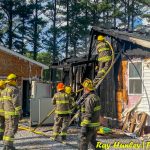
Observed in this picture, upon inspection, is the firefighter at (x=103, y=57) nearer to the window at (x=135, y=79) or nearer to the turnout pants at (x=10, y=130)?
the window at (x=135, y=79)

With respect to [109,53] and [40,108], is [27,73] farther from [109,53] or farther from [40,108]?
[109,53]

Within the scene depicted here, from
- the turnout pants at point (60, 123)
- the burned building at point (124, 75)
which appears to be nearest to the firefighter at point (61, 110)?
the turnout pants at point (60, 123)

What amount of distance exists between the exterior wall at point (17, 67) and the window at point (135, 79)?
8.47m

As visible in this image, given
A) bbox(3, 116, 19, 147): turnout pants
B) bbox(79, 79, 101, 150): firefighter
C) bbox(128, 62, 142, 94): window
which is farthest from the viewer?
bbox(128, 62, 142, 94): window

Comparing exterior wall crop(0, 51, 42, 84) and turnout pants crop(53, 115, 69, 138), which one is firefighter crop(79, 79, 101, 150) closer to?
turnout pants crop(53, 115, 69, 138)

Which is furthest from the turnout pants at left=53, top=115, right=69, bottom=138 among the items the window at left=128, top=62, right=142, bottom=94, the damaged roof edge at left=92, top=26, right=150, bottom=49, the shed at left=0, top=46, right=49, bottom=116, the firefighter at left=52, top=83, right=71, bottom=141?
the shed at left=0, top=46, right=49, bottom=116

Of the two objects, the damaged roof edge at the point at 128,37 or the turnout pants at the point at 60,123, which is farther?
the damaged roof edge at the point at 128,37

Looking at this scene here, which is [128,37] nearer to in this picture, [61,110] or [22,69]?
[61,110]

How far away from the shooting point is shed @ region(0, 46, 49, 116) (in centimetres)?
1989

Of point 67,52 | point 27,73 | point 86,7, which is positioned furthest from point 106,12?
point 27,73

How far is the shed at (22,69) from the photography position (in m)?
19.9

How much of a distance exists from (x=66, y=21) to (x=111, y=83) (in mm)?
27001

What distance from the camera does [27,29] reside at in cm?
3978

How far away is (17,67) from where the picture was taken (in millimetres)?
20438
